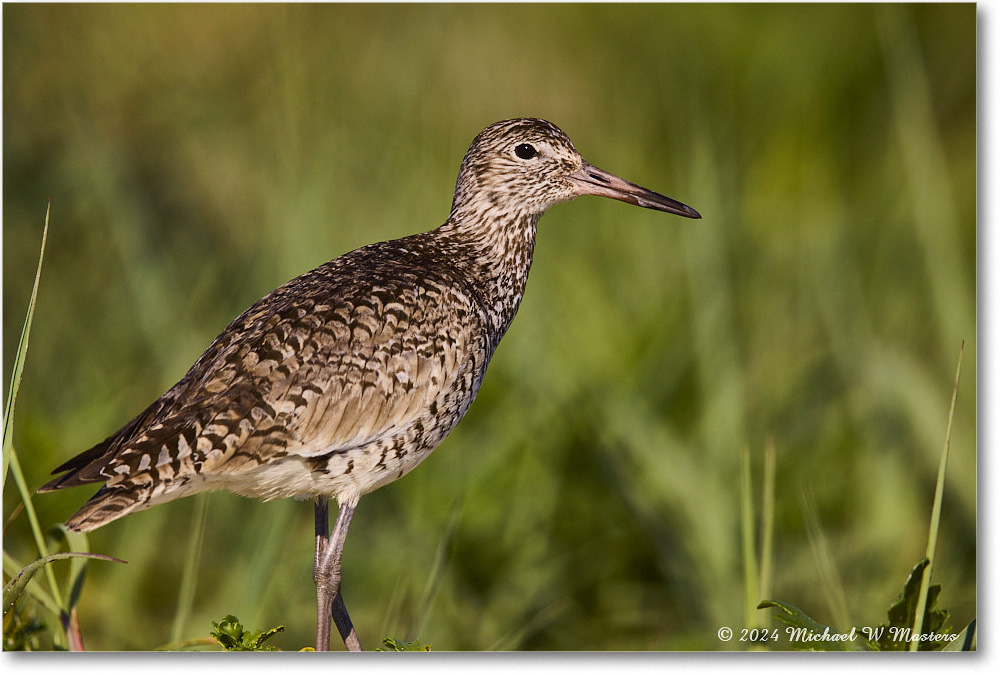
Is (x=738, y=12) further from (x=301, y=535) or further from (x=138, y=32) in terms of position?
(x=301, y=535)

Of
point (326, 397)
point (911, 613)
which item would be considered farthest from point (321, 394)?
point (911, 613)

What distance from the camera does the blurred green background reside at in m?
4.97

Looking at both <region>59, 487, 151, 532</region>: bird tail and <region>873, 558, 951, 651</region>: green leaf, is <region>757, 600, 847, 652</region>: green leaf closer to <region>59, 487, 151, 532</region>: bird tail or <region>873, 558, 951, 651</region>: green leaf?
<region>873, 558, 951, 651</region>: green leaf

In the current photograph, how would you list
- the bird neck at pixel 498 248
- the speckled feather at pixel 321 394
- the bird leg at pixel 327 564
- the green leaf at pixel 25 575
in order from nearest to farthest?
the green leaf at pixel 25 575 < the speckled feather at pixel 321 394 < the bird leg at pixel 327 564 < the bird neck at pixel 498 248

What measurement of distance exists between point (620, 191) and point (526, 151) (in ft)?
1.37

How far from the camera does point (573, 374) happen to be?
5.61 m

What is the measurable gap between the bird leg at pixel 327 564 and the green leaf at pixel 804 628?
1.50m

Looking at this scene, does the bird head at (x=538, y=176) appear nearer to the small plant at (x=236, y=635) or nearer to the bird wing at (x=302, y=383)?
the bird wing at (x=302, y=383)

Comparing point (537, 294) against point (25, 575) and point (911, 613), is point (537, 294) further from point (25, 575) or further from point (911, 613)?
point (25, 575)

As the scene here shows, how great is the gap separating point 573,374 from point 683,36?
1.79m

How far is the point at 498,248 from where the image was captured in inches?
179

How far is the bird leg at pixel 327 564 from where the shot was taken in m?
4.10

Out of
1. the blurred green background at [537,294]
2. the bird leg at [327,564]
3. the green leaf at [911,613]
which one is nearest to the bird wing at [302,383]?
the bird leg at [327,564]

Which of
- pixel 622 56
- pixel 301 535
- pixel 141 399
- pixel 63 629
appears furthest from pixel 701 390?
pixel 63 629
